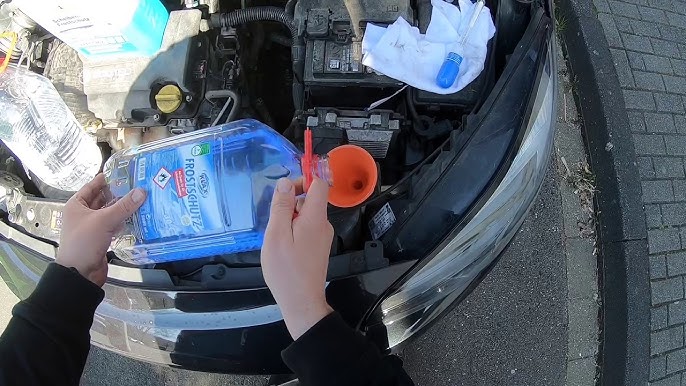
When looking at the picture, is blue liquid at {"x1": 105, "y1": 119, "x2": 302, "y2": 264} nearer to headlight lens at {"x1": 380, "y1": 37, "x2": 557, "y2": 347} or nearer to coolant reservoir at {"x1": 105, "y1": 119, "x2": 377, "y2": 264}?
coolant reservoir at {"x1": 105, "y1": 119, "x2": 377, "y2": 264}

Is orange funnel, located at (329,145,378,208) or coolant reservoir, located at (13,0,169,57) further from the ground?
coolant reservoir, located at (13,0,169,57)

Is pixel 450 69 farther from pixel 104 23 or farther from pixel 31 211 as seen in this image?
pixel 31 211

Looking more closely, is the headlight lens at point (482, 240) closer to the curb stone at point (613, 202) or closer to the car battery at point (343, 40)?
the car battery at point (343, 40)

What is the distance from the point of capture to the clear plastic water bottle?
6.10ft

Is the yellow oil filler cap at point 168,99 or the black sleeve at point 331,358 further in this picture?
the yellow oil filler cap at point 168,99

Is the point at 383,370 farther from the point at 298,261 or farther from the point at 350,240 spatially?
the point at 350,240

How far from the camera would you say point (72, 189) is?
188cm

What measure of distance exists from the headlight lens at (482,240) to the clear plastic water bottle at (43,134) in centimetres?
122

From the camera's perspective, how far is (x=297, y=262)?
3.98 ft

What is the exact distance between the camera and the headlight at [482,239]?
1547 mm

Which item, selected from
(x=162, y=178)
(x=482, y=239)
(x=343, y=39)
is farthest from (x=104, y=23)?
(x=482, y=239)

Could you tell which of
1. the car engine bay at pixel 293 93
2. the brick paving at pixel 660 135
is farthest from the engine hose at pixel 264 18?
the brick paving at pixel 660 135

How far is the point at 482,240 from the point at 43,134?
159cm

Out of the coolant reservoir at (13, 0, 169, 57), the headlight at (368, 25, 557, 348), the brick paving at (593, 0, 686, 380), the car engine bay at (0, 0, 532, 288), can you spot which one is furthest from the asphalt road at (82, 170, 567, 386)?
the coolant reservoir at (13, 0, 169, 57)
